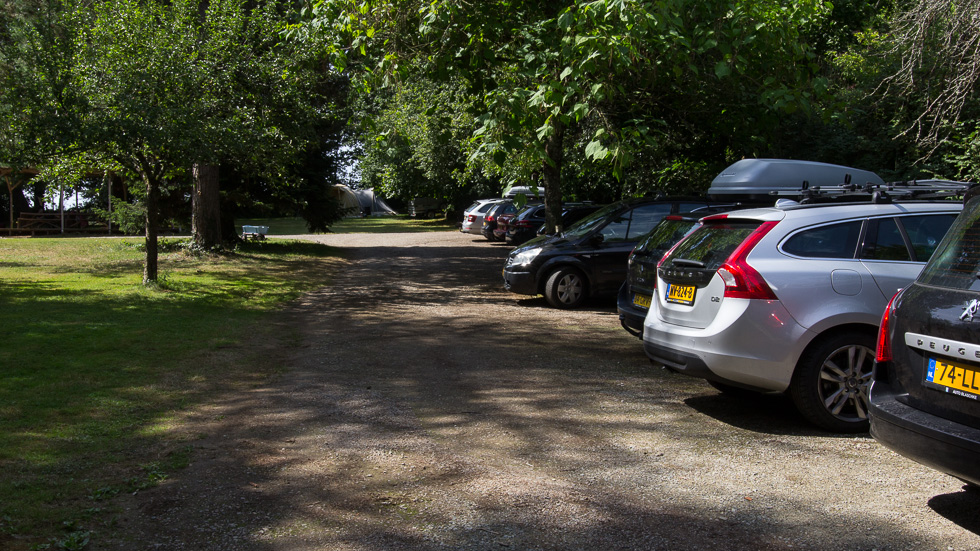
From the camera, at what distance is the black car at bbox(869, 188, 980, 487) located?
3.75 metres

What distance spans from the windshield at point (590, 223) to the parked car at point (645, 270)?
3373mm

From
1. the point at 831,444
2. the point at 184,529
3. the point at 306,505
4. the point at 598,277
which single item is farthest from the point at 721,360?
the point at 598,277

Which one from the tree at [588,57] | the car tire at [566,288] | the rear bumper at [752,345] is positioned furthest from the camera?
the car tire at [566,288]

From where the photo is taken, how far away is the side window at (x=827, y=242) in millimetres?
6000

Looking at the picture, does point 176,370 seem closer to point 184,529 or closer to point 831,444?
point 184,529

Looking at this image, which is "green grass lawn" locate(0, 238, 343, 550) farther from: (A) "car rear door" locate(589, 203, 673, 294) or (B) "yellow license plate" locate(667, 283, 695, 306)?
(A) "car rear door" locate(589, 203, 673, 294)

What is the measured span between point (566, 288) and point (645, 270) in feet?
14.3

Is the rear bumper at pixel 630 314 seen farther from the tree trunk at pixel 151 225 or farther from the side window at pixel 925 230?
Answer: the tree trunk at pixel 151 225

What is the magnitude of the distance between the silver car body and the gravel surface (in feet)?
1.79

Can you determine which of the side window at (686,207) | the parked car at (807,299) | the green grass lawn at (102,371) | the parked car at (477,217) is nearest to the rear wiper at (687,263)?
the parked car at (807,299)

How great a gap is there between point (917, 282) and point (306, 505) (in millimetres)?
3585

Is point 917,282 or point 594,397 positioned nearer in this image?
point 917,282

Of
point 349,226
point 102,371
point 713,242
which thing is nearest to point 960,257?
point 713,242

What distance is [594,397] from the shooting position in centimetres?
704
